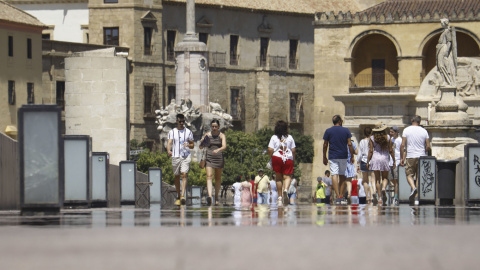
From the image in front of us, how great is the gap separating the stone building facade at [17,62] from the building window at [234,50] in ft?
66.2

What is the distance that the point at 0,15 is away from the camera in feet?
281

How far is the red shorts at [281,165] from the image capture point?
2645cm

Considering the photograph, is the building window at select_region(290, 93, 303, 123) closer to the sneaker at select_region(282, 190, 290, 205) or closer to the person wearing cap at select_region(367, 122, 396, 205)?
the person wearing cap at select_region(367, 122, 396, 205)

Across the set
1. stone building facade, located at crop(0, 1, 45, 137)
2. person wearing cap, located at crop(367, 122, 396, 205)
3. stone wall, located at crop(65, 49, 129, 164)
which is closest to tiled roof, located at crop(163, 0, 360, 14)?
stone building facade, located at crop(0, 1, 45, 137)

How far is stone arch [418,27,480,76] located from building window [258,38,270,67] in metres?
24.9

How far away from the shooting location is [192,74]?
241ft

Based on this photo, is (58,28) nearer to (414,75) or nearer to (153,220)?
(414,75)

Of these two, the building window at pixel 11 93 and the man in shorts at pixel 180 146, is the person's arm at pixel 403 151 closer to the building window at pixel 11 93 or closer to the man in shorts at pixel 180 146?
the man in shorts at pixel 180 146

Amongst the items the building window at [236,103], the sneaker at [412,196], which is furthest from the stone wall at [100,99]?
the building window at [236,103]

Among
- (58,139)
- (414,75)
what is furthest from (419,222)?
(414,75)

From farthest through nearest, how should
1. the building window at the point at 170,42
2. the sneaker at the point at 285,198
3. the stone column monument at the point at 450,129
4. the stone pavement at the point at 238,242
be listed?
the building window at the point at 170,42 < the stone column monument at the point at 450,129 < the sneaker at the point at 285,198 < the stone pavement at the point at 238,242

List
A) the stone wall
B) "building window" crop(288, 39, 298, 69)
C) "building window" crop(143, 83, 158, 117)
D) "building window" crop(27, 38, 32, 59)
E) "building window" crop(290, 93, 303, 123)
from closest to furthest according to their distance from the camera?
the stone wall
"building window" crop(27, 38, 32, 59)
"building window" crop(143, 83, 158, 117)
"building window" crop(290, 93, 303, 123)
"building window" crop(288, 39, 298, 69)

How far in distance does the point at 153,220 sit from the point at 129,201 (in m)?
11.7

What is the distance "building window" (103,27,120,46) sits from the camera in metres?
99.4
